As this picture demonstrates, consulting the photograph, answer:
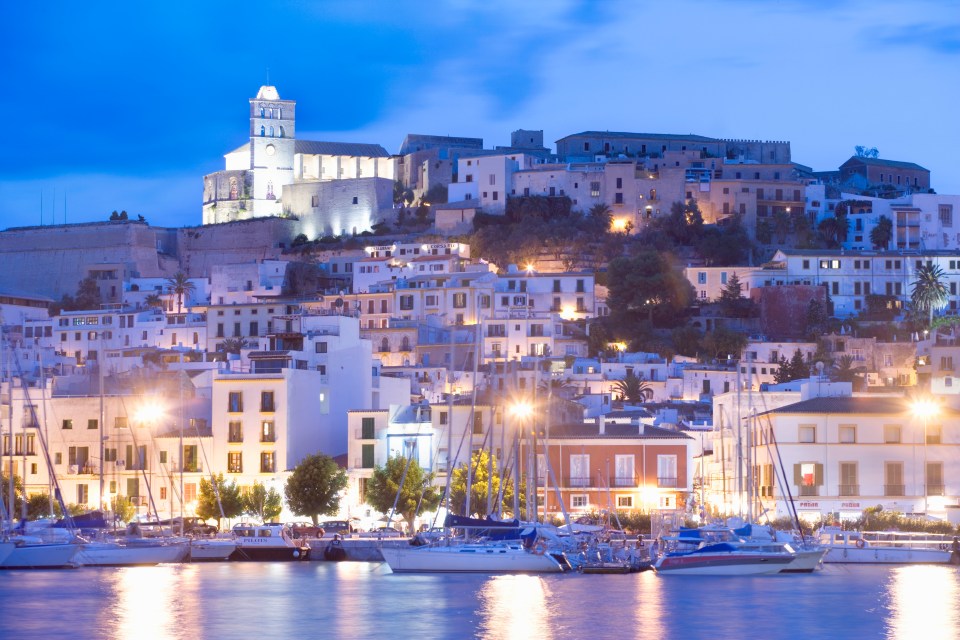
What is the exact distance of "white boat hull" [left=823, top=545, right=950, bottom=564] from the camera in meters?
55.4

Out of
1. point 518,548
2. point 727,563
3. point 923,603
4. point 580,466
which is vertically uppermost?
point 580,466

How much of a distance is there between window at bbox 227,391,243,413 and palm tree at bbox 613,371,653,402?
29790mm

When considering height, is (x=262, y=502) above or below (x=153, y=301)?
below

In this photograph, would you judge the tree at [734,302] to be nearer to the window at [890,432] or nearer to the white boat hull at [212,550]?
the window at [890,432]

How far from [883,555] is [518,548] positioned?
12.1 m

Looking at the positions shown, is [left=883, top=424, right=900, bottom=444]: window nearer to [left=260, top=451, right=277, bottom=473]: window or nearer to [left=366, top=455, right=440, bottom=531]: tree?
[left=366, top=455, right=440, bottom=531]: tree

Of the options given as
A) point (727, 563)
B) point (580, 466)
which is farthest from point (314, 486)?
point (727, 563)

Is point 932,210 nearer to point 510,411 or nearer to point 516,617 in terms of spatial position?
point 510,411

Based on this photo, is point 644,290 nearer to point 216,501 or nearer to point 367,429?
point 367,429

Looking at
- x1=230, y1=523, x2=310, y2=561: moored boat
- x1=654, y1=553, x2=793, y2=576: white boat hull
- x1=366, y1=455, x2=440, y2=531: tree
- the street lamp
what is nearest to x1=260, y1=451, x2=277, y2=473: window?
x1=366, y1=455, x2=440, y2=531: tree

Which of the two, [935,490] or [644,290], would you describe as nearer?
[935,490]

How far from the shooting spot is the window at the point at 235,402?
219ft

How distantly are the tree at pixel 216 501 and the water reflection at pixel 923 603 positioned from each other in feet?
74.3

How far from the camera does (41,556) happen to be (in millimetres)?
55844
